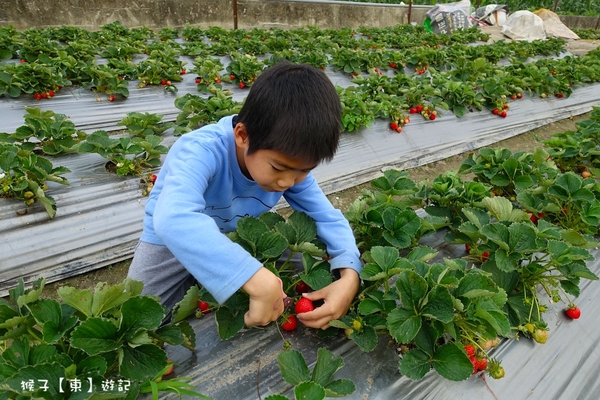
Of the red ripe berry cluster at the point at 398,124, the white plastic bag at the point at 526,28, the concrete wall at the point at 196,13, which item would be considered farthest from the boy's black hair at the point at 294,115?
the white plastic bag at the point at 526,28

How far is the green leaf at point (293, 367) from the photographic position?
1.21m

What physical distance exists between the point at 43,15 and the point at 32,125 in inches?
323

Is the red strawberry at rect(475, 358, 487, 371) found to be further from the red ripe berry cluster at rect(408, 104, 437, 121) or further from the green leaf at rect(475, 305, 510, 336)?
the red ripe berry cluster at rect(408, 104, 437, 121)

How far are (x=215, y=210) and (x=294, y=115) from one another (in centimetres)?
73

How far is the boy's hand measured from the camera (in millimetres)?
1424

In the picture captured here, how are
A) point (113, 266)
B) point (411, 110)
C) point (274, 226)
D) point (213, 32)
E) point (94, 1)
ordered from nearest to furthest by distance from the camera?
point (274, 226)
point (113, 266)
point (411, 110)
point (213, 32)
point (94, 1)

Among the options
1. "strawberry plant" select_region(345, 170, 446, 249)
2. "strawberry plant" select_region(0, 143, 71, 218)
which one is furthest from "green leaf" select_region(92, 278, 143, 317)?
"strawberry plant" select_region(0, 143, 71, 218)

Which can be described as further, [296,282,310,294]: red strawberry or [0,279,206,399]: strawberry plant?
[296,282,310,294]: red strawberry

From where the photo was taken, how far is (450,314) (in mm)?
1238

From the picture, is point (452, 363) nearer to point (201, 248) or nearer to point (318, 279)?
point (318, 279)

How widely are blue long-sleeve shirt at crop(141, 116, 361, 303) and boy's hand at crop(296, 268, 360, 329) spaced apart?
0.08m

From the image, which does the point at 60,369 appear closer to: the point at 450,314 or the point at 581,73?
the point at 450,314

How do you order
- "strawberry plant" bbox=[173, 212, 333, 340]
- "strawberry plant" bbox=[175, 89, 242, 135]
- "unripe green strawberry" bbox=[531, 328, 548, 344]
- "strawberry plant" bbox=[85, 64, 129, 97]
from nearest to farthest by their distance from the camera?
1. "strawberry plant" bbox=[173, 212, 333, 340]
2. "unripe green strawberry" bbox=[531, 328, 548, 344]
3. "strawberry plant" bbox=[175, 89, 242, 135]
4. "strawberry plant" bbox=[85, 64, 129, 97]

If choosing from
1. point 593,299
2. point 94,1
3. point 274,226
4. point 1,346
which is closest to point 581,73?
point 593,299
